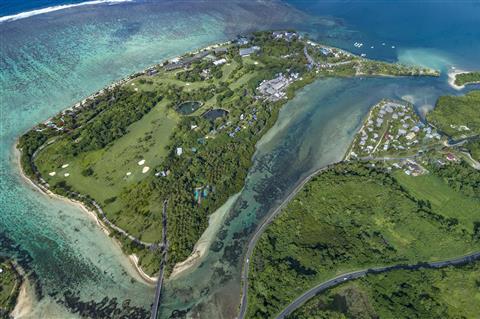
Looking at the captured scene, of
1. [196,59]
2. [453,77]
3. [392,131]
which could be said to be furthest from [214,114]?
[453,77]

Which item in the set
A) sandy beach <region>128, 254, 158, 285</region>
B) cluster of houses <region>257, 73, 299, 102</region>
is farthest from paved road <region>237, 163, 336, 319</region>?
cluster of houses <region>257, 73, 299, 102</region>

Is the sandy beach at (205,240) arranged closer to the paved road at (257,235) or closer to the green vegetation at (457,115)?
the paved road at (257,235)

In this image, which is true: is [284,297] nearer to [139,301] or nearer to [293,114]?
[139,301]

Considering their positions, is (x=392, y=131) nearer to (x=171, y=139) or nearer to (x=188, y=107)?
(x=188, y=107)

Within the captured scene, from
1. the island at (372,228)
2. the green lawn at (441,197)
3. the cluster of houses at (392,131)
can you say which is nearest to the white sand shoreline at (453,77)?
the cluster of houses at (392,131)

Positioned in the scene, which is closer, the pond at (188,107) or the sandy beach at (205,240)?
the sandy beach at (205,240)

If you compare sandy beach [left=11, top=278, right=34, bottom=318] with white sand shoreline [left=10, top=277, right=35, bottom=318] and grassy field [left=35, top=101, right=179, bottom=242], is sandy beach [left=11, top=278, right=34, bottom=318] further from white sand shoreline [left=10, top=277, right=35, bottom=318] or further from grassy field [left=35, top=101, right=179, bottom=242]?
grassy field [left=35, top=101, right=179, bottom=242]
